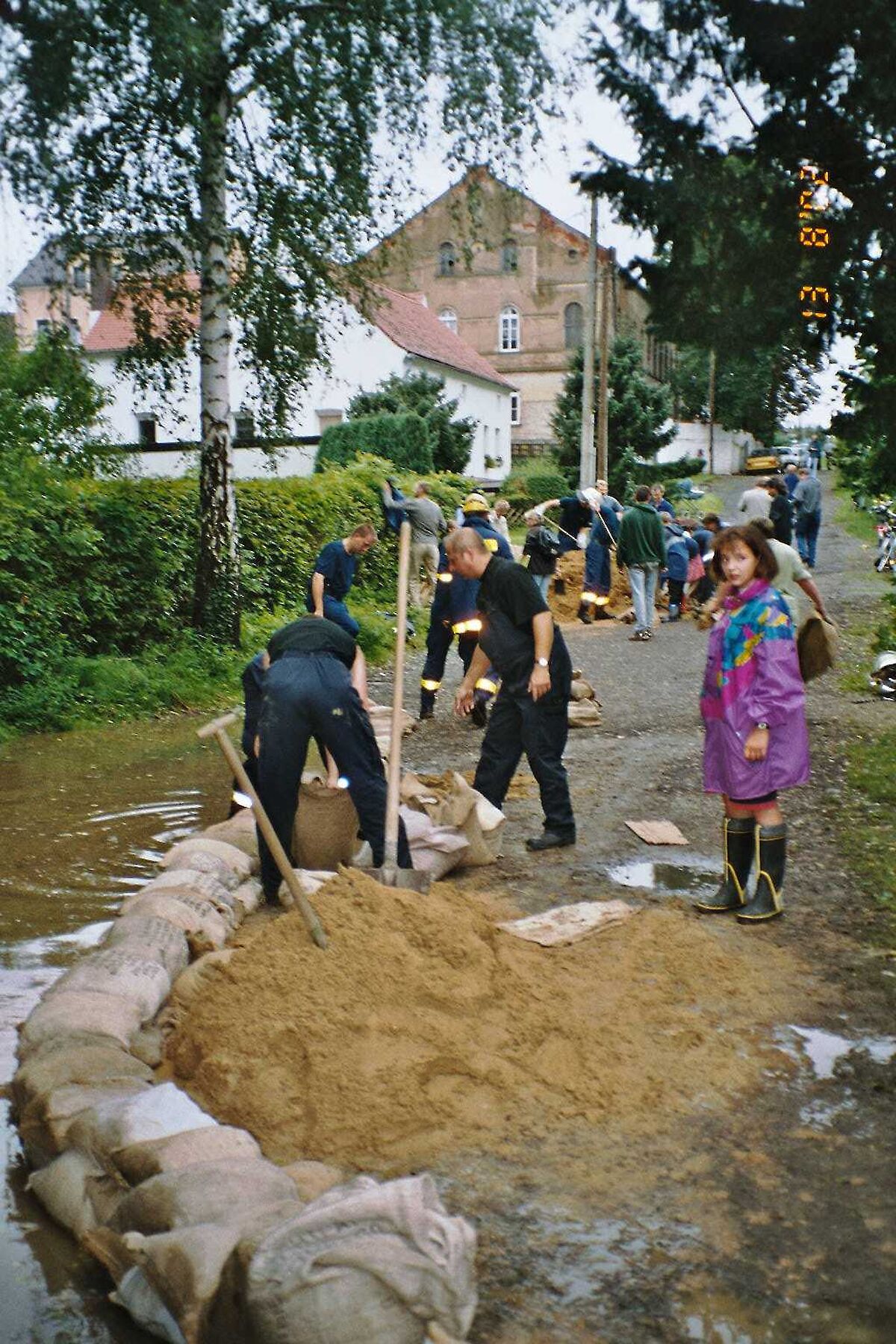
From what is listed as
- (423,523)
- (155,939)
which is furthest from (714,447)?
(155,939)

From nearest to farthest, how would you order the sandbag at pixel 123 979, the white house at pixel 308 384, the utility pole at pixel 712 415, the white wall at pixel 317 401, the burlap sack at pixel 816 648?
1. the sandbag at pixel 123 979
2. the burlap sack at pixel 816 648
3. the white house at pixel 308 384
4. the white wall at pixel 317 401
5. the utility pole at pixel 712 415

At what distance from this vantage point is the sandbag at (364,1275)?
2908 mm

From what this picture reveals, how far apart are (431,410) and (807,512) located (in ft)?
50.5

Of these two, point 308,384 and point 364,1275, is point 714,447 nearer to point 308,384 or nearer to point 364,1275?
point 308,384

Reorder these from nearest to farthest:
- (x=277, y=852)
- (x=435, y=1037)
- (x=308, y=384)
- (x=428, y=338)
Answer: (x=435, y=1037) < (x=277, y=852) < (x=308, y=384) < (x=428, y=338)

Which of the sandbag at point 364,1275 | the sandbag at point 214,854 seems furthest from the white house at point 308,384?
the sandbag at point 364,1275

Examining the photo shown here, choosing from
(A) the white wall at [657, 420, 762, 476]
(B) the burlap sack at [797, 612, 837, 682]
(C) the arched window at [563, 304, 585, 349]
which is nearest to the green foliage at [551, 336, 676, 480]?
(C) the arched window at [563, 304, 585, 349]

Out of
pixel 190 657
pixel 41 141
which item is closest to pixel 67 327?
pixel 41 141

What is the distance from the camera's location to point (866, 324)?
20.7ft

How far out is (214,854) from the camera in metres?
6.86

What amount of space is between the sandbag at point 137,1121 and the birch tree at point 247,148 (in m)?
10.1

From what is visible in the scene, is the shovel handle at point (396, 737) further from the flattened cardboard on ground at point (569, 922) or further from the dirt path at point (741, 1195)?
the dirt path at point (741, 1195)

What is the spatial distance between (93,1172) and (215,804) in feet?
18.0
